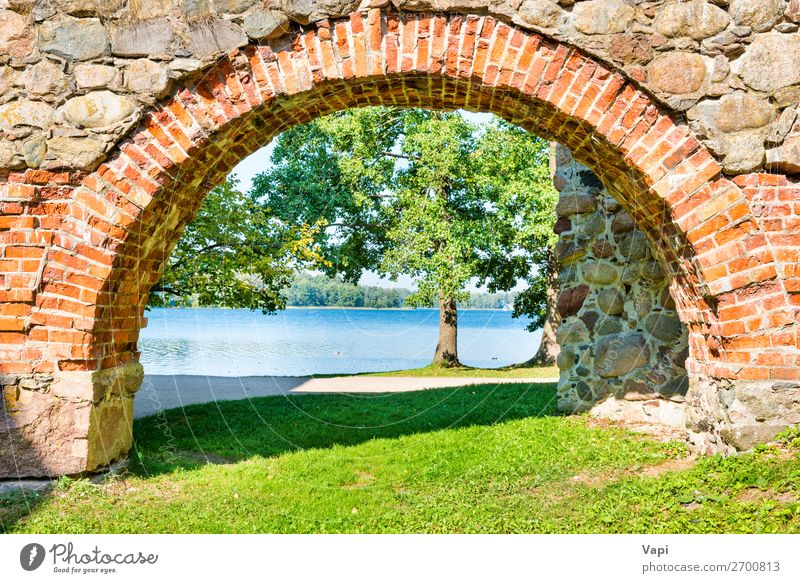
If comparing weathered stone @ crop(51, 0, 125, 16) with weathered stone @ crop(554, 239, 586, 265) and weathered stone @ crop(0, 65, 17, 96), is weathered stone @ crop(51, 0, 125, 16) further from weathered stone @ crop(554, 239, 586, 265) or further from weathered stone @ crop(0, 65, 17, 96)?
weathered stone @ crop(554, 239, 586, 265)

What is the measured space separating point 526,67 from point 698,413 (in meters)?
2.81

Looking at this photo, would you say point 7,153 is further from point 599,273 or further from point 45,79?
point 599,273

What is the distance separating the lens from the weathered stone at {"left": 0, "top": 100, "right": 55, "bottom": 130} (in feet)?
14.1

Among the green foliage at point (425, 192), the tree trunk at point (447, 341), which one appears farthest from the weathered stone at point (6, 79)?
the tree trunk at point (447, 341)

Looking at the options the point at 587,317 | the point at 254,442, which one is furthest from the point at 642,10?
the point at 254,442

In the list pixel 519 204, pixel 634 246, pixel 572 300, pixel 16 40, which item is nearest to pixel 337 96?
pixel 16 40

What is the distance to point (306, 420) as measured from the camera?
786cm

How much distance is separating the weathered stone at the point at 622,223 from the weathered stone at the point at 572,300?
713 millimetres

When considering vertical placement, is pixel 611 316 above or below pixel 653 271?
below

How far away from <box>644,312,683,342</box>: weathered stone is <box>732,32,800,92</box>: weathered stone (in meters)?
2.64

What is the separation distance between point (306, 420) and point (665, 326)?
4.29 meters

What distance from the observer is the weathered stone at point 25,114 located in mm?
4301

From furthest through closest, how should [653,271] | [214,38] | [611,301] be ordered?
1. [611,301]
2. [653,271]
3. [214,38]

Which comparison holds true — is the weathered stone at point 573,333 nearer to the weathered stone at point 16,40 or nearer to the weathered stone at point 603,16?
the weathered stone at point 603,16
